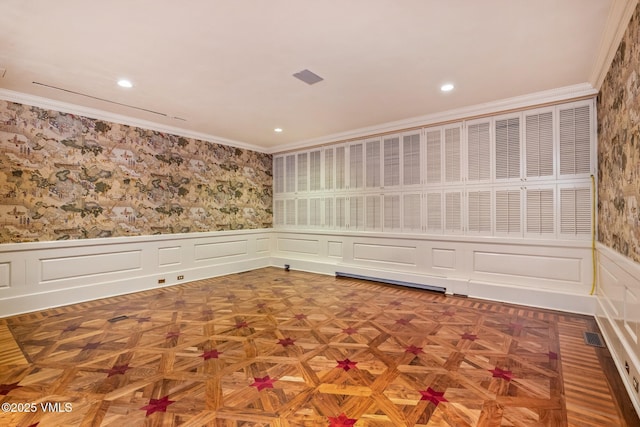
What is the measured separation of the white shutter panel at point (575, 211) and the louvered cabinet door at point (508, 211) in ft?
1.55

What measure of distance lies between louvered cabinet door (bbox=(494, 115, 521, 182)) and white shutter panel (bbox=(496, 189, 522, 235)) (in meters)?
0.22

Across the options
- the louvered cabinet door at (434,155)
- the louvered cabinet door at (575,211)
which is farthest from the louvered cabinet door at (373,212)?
the louvered cabinet door at (575,211)

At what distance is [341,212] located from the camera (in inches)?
245

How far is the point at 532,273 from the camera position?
4129mm

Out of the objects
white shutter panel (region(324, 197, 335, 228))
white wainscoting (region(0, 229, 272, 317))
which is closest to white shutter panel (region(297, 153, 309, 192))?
white shutter panel (region(324, 197, 335, 228))

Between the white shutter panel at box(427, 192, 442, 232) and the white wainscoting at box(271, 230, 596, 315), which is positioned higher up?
the white shutter panel at box(427, 192, 442, 232)

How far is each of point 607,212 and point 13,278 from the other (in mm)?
7052

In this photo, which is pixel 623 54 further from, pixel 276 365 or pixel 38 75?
pixel 38 75

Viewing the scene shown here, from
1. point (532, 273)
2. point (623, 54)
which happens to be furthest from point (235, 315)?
point (623, 54)

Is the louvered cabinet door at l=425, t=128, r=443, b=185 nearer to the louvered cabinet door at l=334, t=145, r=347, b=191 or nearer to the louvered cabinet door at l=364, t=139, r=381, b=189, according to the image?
the louvered cabinet door at l=364, t=139, r=381, b=189

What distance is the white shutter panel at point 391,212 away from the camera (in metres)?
5.43

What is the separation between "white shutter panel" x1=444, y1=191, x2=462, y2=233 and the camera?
4.78 metres

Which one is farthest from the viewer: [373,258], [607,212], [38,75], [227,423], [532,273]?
[373,258]

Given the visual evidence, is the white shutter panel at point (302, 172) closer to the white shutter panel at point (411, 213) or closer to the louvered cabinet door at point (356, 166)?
the louvered cabinet door at point (356, 166)
